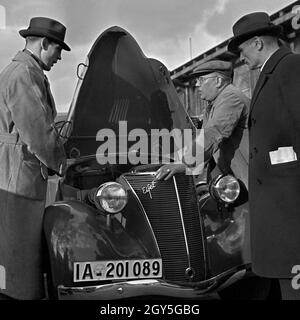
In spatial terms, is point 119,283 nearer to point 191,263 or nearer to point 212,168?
point 191,263

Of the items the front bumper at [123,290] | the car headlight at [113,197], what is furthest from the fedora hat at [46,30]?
the front bumper at [123,290]

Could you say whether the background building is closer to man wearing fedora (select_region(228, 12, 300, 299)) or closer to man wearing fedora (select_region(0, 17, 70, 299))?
man wearing fedora (select_region(228, 12, 300, 299))

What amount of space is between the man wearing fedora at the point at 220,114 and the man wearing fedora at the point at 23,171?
3.66 ft

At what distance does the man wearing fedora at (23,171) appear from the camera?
305 cm

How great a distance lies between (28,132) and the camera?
303 cm

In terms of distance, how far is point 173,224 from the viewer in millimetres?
3312

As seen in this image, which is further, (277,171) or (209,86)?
(209,86)

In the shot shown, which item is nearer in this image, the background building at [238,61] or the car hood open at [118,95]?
the background building at [238,61]

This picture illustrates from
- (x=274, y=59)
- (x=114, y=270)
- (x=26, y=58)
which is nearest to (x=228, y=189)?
(x=114, y=270)

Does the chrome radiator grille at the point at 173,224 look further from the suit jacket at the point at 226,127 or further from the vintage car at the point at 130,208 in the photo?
the suit jacket at the point at 226,127

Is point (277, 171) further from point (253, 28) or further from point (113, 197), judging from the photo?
point (113, 197)

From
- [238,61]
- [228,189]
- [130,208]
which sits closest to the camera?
[130,208]

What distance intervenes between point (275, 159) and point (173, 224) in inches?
35.2
